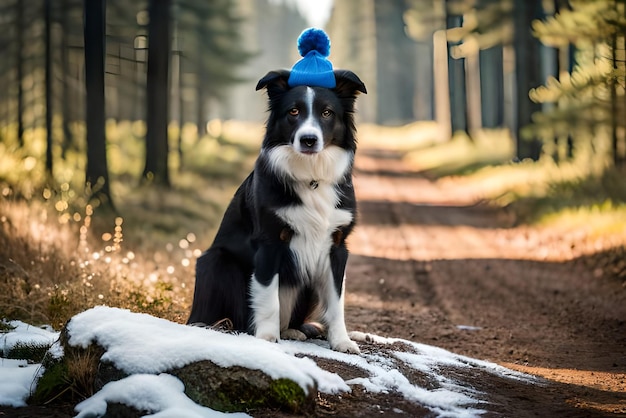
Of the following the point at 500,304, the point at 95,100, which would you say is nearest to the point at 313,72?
the point at 500,304

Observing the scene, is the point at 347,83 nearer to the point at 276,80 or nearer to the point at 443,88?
the point at 276,80

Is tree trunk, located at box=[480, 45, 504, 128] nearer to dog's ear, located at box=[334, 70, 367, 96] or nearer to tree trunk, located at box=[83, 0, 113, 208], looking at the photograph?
tree trunk, located at box=[83, 0, 113, 208]

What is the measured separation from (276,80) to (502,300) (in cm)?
581

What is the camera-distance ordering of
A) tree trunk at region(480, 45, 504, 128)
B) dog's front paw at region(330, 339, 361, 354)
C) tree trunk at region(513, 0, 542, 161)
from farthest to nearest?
tree trunk at region(480, 45, 504, 128), tree trunk at region(513, 0, 542, 161), dog's front paw at region(330, 339, 361, 354)

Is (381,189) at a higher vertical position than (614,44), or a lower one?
lower

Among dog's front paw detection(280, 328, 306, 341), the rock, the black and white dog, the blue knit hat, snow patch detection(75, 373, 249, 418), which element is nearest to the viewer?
snow patch detection(75, 373, 249, 418)

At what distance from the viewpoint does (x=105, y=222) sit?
12.1 m

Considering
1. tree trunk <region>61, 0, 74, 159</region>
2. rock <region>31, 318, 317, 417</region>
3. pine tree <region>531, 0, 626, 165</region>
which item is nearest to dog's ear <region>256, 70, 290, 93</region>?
rock <region>31, 318, 317, 417</region>

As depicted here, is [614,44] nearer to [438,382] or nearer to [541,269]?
[541,269]

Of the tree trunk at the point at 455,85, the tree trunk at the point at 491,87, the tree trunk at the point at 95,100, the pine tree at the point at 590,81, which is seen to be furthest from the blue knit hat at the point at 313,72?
the tree trunk at the point at 491,87

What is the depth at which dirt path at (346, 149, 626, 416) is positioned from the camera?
6.78 meters

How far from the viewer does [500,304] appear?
9.99 m

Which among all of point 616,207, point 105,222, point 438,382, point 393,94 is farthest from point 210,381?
point 393,94

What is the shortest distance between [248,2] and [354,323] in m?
75.3
